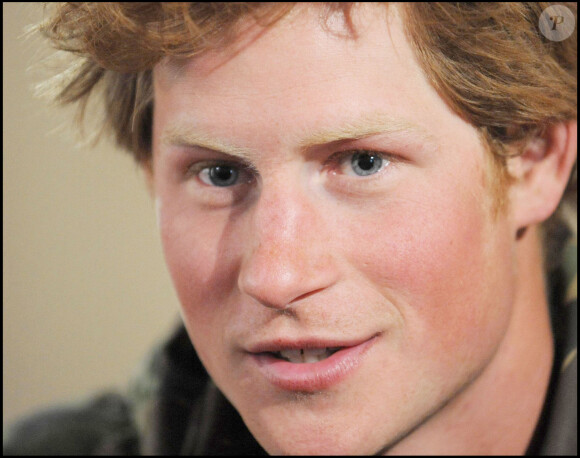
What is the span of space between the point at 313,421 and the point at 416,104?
1.40 ft

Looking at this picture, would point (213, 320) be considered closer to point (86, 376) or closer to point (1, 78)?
point (1, 78)

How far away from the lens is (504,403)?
1.24 metres

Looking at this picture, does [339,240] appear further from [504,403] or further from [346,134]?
[504,403]

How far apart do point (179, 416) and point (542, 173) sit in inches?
30.9

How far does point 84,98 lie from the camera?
1297 mm

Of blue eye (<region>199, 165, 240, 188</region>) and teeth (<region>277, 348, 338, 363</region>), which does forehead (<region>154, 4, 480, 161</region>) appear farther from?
teeth (<region>277, 348, 338, 363</region>)

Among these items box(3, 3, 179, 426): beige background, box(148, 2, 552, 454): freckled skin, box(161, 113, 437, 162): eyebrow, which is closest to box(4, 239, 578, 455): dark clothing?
box(148, 2, 552, 454): freckled skin

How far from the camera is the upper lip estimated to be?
103cm

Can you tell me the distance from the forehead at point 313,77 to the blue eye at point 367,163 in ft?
0.20

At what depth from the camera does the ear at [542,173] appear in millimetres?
1164

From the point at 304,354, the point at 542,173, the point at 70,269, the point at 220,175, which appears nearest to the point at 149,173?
the point at 220,175

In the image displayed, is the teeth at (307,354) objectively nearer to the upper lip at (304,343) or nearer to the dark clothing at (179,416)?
the upper lip at (304,343)

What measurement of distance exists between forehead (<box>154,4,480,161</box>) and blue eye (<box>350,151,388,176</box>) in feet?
0.20

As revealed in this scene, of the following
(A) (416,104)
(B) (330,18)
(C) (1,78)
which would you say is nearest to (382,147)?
(A) (416,104)
